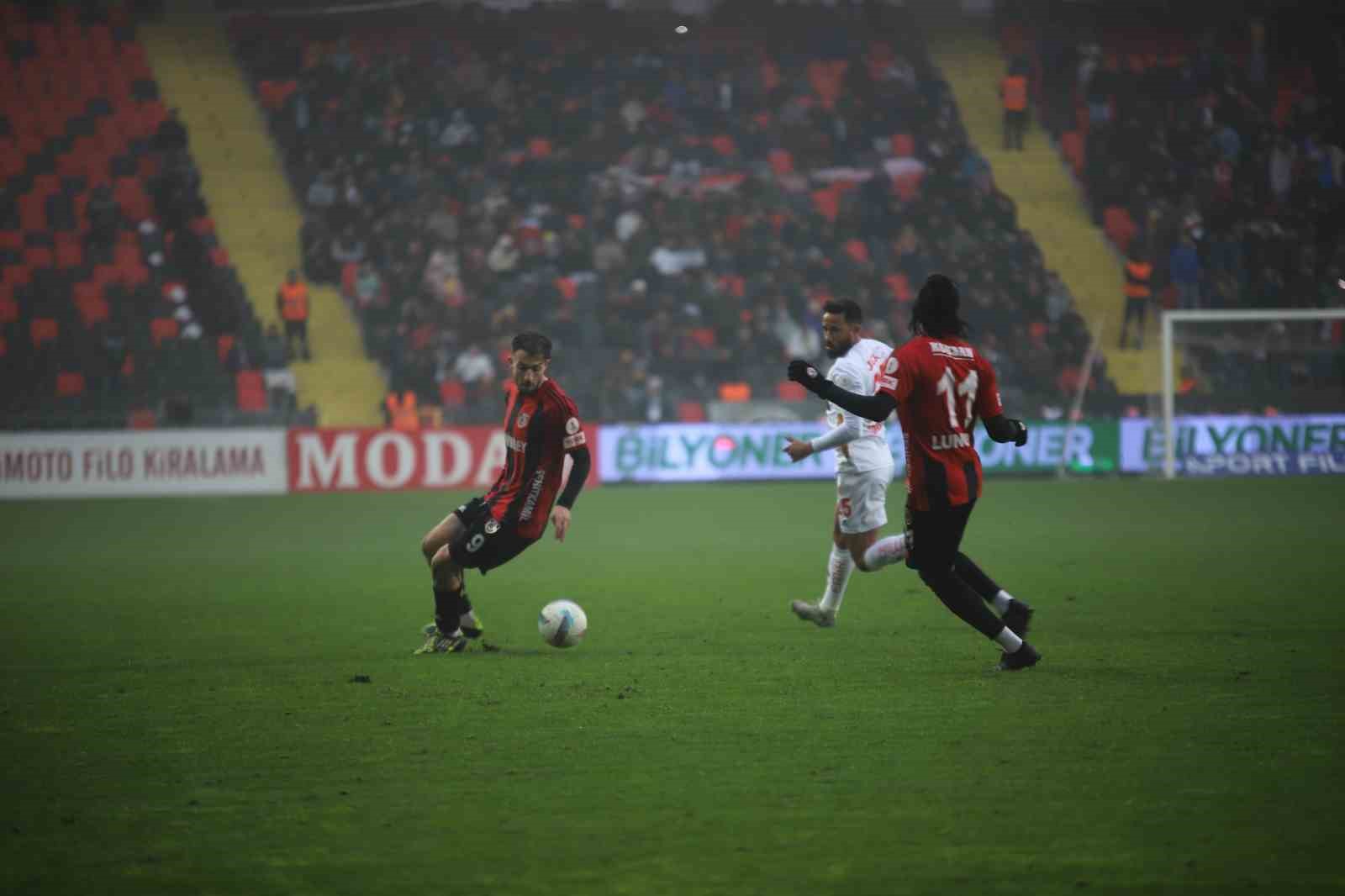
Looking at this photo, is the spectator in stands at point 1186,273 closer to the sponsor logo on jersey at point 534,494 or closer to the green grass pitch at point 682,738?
the green grass pitch at point 682,738

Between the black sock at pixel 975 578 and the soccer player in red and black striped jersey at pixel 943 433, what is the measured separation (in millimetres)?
133

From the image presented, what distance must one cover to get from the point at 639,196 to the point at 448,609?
871 inches

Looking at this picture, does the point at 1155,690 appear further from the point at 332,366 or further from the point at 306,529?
the point at 332,366

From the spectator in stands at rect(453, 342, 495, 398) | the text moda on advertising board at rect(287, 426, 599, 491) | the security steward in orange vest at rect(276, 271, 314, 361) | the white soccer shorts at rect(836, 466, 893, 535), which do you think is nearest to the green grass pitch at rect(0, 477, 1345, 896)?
the white soccer shorts at rect(836, 466, 893, 535)

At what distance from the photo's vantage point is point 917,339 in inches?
337

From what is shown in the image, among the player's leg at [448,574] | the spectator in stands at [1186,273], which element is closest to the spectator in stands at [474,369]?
the spectator in stands at [1186,273]

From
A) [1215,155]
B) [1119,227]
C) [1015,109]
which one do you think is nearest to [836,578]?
[1119,227]

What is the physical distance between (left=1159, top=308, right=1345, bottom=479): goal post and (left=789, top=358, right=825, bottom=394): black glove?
1959 cm

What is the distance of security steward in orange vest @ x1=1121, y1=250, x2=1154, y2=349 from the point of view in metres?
29.8

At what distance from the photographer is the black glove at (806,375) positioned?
26.3ft

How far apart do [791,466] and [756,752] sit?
20491mm

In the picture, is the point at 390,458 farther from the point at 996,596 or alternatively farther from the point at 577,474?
the point at 996,596

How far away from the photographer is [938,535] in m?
8.45

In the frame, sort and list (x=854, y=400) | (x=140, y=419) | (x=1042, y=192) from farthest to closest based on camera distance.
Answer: (x=1042, y=192) → (x=140, y=419) → (x=854, y=400)
